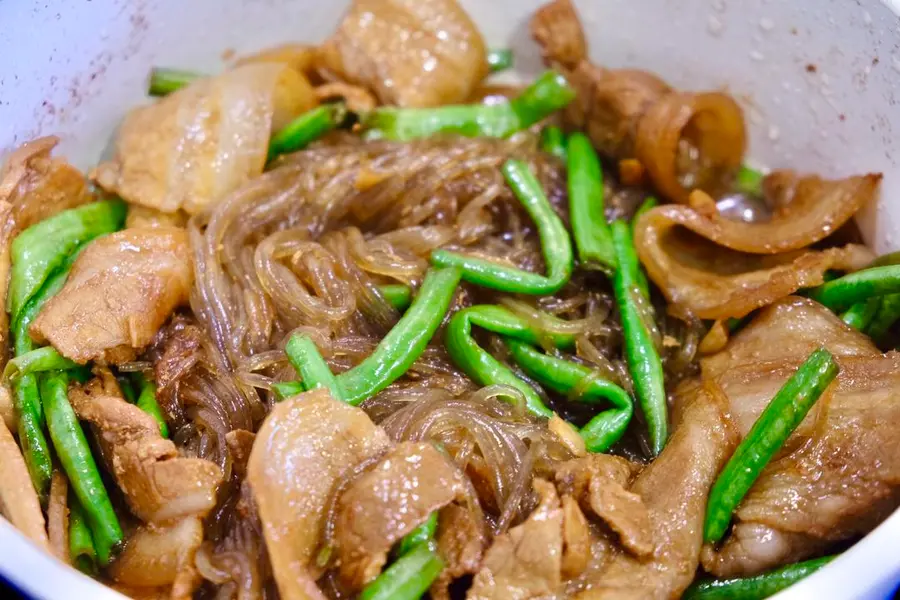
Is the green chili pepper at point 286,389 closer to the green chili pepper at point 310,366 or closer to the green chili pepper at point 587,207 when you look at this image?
the green chili pepper at point 310,366

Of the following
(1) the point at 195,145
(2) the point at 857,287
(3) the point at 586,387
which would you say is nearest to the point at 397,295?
(3) the point at 586,387

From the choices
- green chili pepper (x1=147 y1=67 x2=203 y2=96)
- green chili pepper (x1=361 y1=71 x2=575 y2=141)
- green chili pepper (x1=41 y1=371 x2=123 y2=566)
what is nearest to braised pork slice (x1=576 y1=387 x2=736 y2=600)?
green chili pepper (x1=41 y1=371 x2=123 y2=566)

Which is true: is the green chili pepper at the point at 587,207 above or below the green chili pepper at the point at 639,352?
above

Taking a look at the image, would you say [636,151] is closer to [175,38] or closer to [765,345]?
[765,345]

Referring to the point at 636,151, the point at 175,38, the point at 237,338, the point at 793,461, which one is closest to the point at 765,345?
the point at 793,461

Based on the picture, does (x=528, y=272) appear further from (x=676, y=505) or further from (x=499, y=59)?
(x=499, y=59)

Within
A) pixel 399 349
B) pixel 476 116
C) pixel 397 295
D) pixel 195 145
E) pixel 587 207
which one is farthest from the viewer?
pixel 476 116

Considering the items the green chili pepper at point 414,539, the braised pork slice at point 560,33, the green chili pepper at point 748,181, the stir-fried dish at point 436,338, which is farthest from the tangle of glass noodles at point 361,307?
the green chili pepper at point 748,181
